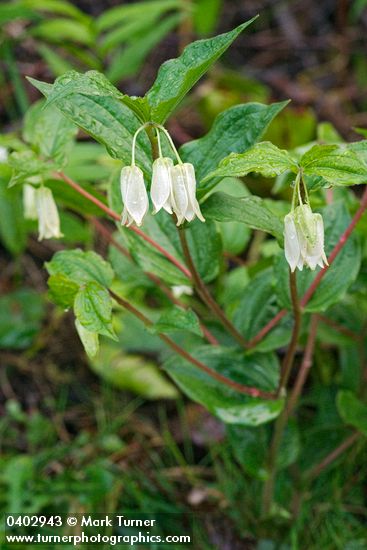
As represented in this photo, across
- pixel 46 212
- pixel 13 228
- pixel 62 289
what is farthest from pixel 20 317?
pixel 62 289

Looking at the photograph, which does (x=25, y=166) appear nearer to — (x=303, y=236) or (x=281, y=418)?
(x=303, y=236)

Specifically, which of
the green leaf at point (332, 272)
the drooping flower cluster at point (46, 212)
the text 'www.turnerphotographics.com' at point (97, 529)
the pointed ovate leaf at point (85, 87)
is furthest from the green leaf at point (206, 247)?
the text 'www.turnerphotographics.com' at point (97, 529)

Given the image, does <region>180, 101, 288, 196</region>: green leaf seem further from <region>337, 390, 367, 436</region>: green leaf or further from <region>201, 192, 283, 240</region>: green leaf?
<region>337, 390, 367, 436</region>: green leaf

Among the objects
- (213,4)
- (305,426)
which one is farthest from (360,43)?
(305,426)

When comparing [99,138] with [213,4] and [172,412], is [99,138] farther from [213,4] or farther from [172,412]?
[213,4]

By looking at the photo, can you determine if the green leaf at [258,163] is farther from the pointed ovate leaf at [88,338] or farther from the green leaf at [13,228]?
the green leaf at [13,228]
